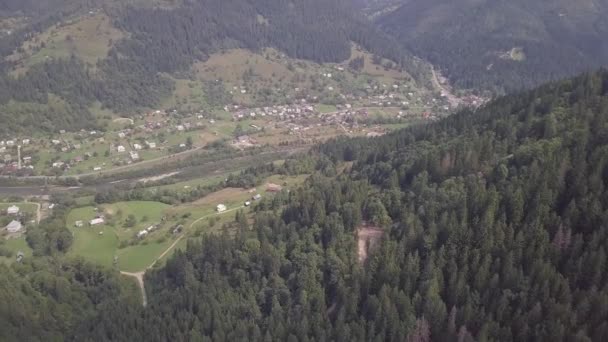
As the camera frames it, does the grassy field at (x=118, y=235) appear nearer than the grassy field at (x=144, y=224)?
Yes

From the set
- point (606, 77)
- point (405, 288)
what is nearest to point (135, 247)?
point (405, 288)

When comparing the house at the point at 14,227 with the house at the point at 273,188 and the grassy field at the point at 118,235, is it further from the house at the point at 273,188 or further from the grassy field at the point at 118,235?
the house at the point at 273,188

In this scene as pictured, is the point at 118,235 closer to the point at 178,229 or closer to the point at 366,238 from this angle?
the point at 178,229

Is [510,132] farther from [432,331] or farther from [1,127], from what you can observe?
[1,127]

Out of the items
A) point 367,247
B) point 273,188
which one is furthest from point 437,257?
point 273,188

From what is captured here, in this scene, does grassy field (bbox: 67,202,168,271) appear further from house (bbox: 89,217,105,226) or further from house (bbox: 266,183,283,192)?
house (bbox: 266,183,283,192)

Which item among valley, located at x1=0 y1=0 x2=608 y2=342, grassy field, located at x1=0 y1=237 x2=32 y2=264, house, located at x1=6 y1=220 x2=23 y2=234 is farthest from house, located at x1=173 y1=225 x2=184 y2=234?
house, located at x1=6 y1=220 x2=23 y2=234

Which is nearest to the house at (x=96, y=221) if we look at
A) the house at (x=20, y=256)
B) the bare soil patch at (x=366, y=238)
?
the house at (x=20, y=256)
